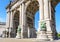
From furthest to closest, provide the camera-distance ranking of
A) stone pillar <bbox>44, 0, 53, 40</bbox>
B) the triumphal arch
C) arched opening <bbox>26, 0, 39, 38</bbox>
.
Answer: arched opening <bbox>26, 0, 39, 38</bbox> < stone pillar <bbox>44, 0, 53, 40</bbox> < the triumphal arch

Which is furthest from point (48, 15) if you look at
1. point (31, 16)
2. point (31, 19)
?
point (31, 19)

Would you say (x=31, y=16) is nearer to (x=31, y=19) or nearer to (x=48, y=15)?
(x=31, y=19)

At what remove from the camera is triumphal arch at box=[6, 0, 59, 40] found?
69.8ft

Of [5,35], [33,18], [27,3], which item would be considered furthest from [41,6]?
[5,35]

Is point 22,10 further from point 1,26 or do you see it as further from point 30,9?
point 1,26

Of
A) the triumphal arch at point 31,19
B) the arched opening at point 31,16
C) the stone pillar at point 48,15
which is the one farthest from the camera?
the arched opening at point 31,16

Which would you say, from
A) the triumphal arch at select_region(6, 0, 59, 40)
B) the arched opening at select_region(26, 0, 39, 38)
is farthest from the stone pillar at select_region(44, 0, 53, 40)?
the arched opening at select_region(26, 0, 39, 38)

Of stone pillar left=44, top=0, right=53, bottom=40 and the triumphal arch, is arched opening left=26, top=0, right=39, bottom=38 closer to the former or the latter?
the triumphal arch

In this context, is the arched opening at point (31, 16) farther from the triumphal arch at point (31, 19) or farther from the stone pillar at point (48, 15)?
the stone pillar at point (48, 15)

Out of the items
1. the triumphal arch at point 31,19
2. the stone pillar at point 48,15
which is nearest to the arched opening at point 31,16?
the triumphal arch at point 31,19

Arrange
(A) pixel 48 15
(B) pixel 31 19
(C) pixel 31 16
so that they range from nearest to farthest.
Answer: (A) pixel 48 15, (C) pixel 31 16, (B) pixel 31 19

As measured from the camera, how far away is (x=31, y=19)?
34.4 m

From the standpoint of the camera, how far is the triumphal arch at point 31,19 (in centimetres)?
2128

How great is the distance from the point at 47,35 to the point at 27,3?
509 inches
